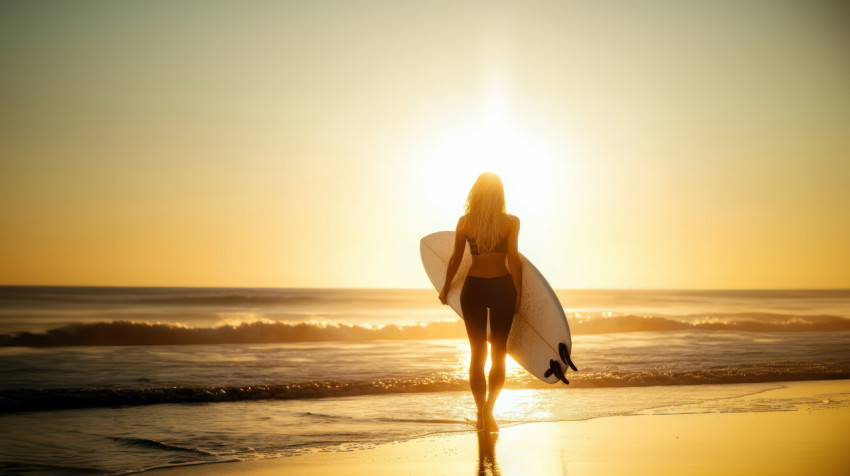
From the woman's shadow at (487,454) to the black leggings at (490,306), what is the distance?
607 mm

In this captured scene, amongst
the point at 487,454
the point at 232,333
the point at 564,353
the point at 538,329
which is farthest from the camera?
the point at 232,333

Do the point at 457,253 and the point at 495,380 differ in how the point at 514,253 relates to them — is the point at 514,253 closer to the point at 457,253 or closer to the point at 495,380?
the point at 457,253

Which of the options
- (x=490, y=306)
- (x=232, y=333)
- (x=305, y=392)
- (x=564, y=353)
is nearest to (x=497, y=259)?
(x=490, y=306)

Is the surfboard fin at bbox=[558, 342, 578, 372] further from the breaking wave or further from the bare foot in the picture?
the breaking wave

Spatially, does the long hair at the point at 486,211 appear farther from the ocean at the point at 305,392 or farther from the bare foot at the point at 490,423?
the ocean at the point at 305,392

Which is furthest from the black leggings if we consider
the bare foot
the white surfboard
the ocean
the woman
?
the ocean

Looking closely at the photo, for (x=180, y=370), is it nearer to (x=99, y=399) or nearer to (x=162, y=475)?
(x=99, y=399)

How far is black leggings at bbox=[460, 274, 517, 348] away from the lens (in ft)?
14.6

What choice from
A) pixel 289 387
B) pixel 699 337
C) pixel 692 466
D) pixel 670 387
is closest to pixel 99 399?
pixel 289 387

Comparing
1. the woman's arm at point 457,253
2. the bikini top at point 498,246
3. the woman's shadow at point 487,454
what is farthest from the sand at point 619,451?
the bikini top at point 498,246

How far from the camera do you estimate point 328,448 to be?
412 centimetres

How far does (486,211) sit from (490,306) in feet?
2.09

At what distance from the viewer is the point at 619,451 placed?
388 centimetres

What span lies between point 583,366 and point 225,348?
6.76m
